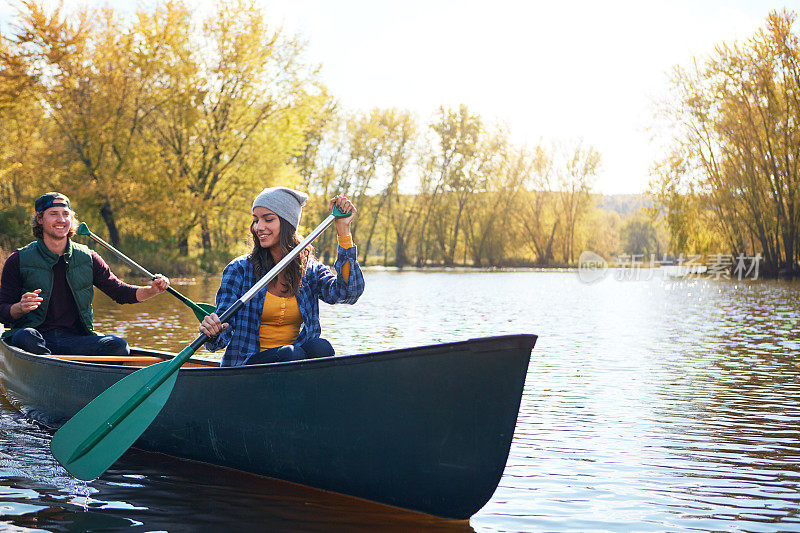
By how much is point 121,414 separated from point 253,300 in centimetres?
90

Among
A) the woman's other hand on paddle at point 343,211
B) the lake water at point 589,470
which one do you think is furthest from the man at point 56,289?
the woman's other hand on paddle at point 343,211

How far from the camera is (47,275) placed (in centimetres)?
546

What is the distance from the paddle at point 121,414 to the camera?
4262 millimetres

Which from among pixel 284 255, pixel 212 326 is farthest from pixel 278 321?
pixel 212 326

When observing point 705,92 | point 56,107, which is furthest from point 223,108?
point 705,92

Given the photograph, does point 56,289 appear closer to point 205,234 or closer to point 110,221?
point 110,221

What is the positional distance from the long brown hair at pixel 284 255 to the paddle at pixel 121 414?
107 mm

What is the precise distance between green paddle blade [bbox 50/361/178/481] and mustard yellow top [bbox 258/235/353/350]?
0.51m

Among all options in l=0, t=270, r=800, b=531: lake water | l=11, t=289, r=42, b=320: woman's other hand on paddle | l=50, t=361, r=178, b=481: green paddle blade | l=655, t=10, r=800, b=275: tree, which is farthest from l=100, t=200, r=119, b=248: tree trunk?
l=50, t=361, r=178, b=481: green paddle blade

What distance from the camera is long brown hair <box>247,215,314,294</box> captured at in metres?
4.45

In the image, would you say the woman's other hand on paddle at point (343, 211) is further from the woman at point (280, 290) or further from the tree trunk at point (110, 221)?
the tree trunk at point (110, 221)

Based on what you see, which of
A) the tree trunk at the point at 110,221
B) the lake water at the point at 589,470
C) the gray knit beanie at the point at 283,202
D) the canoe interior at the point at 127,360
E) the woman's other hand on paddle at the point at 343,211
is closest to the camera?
the lake water at the point at 589,470

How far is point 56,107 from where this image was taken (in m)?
25.3

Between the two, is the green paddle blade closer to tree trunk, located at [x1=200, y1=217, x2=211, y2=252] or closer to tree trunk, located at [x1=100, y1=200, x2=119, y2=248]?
tree trunk, located at [x1=100, y1=200, x2=119, y2=248]
